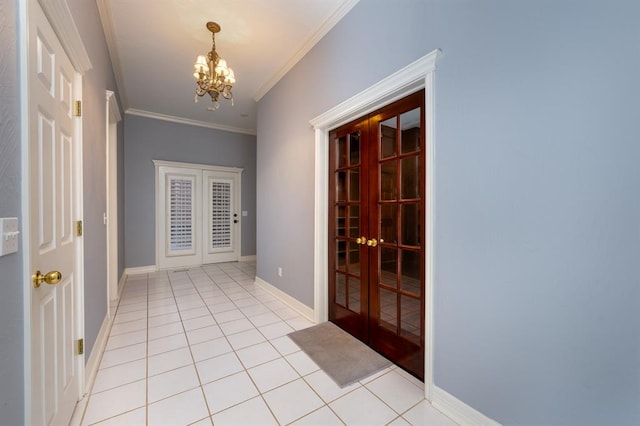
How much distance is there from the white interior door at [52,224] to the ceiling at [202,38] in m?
1.35

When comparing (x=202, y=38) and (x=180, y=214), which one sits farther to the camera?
(x=180, y=214)

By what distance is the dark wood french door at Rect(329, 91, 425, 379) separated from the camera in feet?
6.14

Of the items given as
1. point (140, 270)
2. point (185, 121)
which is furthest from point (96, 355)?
point (185, 121)

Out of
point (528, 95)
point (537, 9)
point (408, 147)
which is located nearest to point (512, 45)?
point (537, 9)

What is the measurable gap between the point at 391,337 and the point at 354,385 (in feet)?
1.59

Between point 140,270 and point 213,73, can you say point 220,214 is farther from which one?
point 213,73

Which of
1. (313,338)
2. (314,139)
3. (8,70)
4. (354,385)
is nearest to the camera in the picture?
(8,70)

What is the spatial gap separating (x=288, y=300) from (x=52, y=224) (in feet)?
8.05

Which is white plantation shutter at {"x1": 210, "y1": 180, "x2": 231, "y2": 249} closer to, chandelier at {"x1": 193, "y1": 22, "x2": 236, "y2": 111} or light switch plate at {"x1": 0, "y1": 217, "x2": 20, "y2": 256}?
chandelier at {"x1": 193, "y1": 22, "x2": 236, "y2": 111}

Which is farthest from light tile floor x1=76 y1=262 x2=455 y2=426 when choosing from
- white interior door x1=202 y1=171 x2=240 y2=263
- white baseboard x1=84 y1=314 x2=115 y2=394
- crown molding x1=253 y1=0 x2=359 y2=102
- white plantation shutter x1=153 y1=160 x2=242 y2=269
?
crown molding x1=253 y1=0 x2=359 y2=102

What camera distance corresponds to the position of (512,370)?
Answer: 51.1 inches

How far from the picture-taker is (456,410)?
151 centimetres

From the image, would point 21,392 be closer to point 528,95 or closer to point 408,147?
point 408,147

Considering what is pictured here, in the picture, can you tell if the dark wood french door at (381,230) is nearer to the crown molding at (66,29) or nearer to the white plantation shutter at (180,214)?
the crown molding at (66,29)
